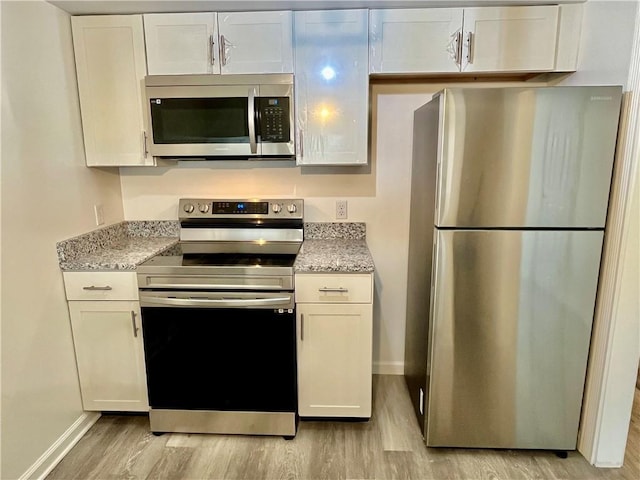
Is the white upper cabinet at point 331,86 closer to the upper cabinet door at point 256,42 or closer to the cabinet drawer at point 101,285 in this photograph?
the upper cabinet door at point 256,42

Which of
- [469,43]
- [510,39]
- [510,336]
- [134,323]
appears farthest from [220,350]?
[510,39]

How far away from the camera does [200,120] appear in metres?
2.01

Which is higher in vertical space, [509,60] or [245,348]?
[509,60]

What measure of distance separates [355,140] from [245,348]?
45.6 inches

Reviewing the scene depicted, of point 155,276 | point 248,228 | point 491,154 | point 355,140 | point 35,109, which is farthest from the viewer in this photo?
point 248,228

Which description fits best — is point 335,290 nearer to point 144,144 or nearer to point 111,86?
point 144,144

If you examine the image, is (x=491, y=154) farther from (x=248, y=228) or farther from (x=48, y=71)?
(x=48, y=71)

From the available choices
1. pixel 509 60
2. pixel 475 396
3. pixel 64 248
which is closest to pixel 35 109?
pixel 64 248

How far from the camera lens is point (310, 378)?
6.50ft

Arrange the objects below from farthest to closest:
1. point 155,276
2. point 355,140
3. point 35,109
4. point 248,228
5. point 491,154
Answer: point 248,228 → point 355,140 → point 155,276 → point 35,109 → point 491,154

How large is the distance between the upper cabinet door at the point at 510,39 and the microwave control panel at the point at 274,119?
894 mm

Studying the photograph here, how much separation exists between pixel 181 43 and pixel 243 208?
90 cm

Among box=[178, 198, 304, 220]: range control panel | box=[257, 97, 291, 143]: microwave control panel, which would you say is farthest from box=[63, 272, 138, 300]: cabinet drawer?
box=[257, 97, 291, 143]: microwave control panel

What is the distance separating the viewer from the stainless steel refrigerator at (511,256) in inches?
61.6
